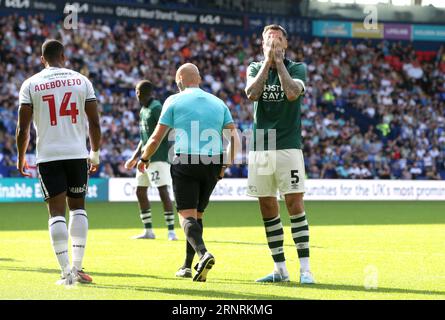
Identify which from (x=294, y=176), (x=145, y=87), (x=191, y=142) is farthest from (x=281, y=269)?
(x=145, y=87)

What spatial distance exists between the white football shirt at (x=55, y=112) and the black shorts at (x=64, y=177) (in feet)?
0.22

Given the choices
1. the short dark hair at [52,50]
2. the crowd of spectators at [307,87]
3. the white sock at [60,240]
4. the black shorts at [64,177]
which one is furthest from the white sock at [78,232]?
the crowd of spectators at [307,87]

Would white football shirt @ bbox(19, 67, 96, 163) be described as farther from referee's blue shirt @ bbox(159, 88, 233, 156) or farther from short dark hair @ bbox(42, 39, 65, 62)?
referee's blue shirt @ bbox(159, 88, 233, 156)

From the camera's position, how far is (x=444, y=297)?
8398 millimetres

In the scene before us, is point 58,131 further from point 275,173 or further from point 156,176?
point 156,176

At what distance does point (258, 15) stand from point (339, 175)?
1074 centimetres

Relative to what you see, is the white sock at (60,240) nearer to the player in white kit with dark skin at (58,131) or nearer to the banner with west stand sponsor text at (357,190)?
the player in white kit with dark skin at (58,131)

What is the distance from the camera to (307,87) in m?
42.4

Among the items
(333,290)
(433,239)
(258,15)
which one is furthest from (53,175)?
(258,15)

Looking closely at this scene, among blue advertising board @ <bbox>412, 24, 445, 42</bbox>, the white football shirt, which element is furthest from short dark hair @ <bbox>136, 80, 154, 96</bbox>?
blue advertising board @ <bbox>412, 24, 445, 42</bbox>

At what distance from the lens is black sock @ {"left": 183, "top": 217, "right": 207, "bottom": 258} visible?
945cm

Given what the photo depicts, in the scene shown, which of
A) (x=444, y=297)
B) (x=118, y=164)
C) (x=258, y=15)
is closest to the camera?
(x=444, y=297)
